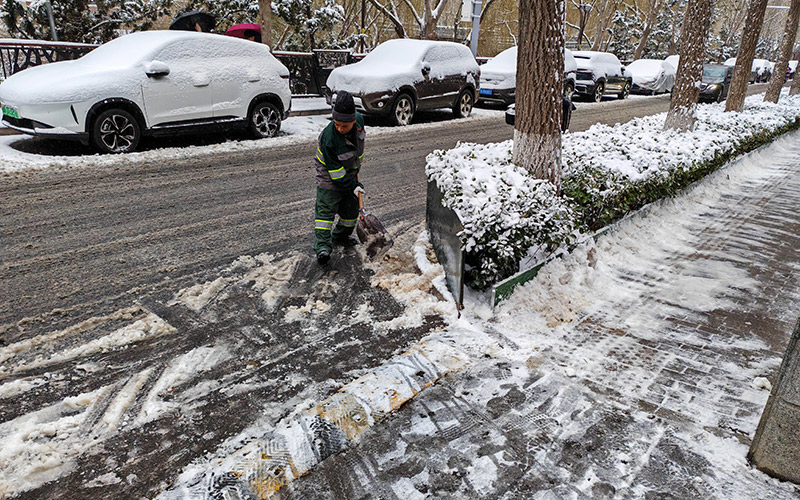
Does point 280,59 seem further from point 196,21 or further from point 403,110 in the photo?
point 403,110

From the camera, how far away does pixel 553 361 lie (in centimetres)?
334

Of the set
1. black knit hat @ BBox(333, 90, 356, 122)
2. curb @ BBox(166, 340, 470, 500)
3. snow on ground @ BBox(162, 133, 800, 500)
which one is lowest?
snow on ground @ BBox(162, 133, 800, 500)

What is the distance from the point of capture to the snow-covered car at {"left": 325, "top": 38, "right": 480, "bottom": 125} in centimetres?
1173

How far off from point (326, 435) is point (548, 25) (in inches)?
144

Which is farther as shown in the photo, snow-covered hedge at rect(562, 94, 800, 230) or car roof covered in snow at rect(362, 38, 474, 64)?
car roof covered in snow at rect(362, 38, 474, 64)

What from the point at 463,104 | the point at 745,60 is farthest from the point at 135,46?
the point at 745,60

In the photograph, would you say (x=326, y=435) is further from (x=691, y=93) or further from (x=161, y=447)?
(x=691, y=93)

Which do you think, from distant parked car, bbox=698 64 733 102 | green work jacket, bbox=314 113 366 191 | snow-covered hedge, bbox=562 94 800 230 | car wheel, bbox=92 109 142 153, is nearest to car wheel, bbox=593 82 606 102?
distant parked car, bbox=698 64 733 102

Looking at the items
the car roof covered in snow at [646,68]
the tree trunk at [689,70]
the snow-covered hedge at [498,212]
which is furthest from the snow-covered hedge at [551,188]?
the car roof covered in snow at [646,68]

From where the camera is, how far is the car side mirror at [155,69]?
26.8 feet

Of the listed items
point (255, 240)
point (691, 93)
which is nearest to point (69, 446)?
point (255, 240)

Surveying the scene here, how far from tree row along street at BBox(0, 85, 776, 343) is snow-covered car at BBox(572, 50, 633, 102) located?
1387 centimetres

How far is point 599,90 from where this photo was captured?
20750 mm

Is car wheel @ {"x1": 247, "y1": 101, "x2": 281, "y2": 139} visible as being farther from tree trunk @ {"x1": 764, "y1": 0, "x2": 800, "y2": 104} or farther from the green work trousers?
tree trunk @ {"x1": 764, "y1": 0, "x2": 800, "y2": 104}
